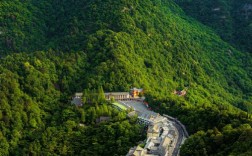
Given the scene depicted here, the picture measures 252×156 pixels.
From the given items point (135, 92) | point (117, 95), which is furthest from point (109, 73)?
point (135, 92)

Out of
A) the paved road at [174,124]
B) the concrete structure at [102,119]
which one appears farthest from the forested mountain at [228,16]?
the concrete structure at [102,119]

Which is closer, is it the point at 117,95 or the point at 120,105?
the point at 120,105

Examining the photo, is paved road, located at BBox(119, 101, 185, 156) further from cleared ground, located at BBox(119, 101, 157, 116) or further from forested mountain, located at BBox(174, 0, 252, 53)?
forested mountain, located at BBox(174, 0, 252, 53)

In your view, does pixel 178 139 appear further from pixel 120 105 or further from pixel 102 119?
pixel 120 105

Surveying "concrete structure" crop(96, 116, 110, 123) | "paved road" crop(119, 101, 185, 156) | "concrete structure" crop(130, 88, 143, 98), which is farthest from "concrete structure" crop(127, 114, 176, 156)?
"concrete structure" crop(130, 88, 143, 98)

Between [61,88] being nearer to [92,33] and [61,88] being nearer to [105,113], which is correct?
[105,113]

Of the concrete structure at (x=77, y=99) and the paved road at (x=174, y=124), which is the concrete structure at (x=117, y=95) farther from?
the concrete structure at (x=77, y=99)
